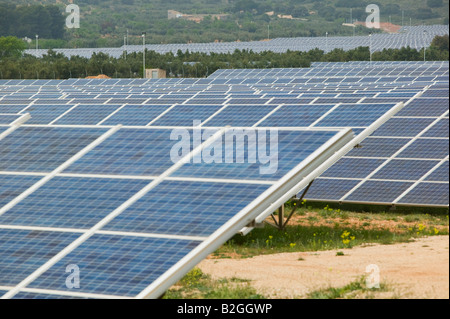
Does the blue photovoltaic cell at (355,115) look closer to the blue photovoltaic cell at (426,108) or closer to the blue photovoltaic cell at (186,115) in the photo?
the blue photovoltaic cell at (186,115)

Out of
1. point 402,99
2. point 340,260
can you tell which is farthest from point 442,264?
point 402,99

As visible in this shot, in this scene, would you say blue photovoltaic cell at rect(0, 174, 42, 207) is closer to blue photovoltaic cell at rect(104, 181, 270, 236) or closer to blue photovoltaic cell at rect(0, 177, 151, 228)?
blue photovoltaic cell at rect(0, 177, 151, 228)

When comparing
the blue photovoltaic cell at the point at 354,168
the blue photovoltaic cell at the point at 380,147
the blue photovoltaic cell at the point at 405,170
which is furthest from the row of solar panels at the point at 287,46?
the blue photovoltaic cell at the point at 405,170

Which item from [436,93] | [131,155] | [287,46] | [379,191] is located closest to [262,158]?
[131,155]

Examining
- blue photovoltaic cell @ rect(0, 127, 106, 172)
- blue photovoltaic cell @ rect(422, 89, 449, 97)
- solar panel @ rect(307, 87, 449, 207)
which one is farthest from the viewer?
blue photovoltaic cell @ rect(422, 89, 449, 97)

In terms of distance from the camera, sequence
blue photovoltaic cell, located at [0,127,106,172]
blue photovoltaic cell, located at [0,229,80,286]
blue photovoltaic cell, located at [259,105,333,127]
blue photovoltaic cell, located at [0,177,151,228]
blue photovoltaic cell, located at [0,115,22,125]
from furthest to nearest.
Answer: blue photovoltaic cell, located at [259,105,333,127] → blue photovoltaic cell, located at [0,115,22,125] → blue photovoltaic cell, located at [0,127,106,172] → blue photovoltaic cell, located at [0,177,151,228] → blue photovoltaic cell, located at [0,229,80,286]

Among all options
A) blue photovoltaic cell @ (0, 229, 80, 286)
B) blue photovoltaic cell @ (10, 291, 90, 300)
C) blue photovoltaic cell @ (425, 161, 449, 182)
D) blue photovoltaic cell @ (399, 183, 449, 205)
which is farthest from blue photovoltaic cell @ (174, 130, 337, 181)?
blue photovoltaic cell @ (425, 161, 449, 182)

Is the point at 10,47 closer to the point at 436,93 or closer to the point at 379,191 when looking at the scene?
the point at 436,93
